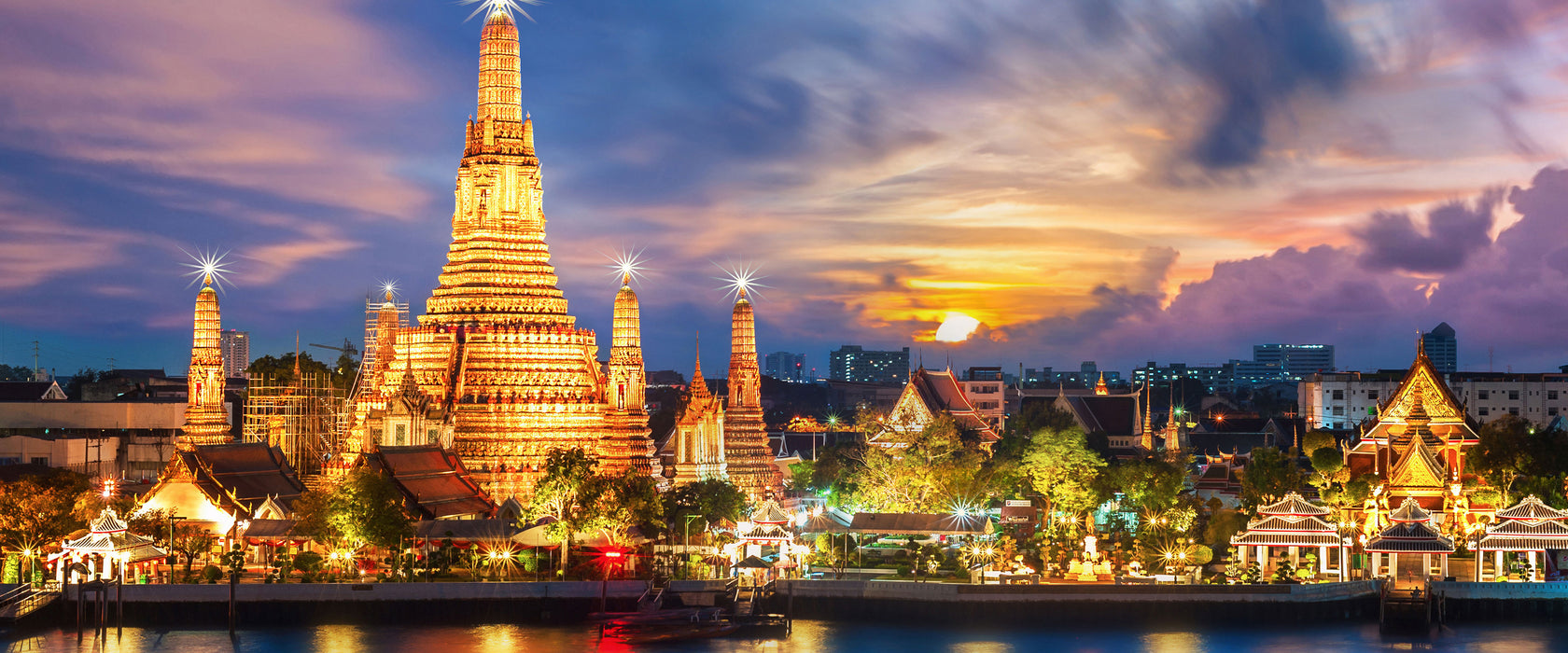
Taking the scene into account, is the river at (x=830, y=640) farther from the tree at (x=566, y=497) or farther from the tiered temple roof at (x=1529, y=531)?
the tree at (x=566, y=497)

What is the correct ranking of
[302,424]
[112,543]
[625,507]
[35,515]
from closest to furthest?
[112,543]
[35,515]
[625,507]
[302,424]

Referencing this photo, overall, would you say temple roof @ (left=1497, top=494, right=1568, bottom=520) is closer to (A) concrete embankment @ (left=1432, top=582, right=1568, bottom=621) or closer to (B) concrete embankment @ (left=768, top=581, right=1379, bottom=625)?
(A) concrete embankment @ (left=1432, top=582, right=1568, bottom=621)

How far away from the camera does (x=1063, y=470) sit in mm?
70438

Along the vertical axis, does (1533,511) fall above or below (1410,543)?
above

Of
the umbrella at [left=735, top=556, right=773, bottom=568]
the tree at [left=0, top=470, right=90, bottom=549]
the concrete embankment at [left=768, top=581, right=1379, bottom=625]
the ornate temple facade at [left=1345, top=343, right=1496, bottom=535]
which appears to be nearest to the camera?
the concrete embankment at [left=768, top=581, right=1379, bottom=625]

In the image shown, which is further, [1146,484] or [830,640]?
[1146,484]

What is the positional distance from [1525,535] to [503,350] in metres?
36.1

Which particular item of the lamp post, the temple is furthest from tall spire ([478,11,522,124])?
the temple

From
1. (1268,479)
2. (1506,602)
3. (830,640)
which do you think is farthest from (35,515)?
(1506,602)

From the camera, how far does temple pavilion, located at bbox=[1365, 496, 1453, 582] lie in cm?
5781

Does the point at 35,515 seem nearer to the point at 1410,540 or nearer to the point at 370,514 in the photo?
the point at 370,514

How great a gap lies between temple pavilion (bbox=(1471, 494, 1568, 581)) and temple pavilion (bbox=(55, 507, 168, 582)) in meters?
41.9

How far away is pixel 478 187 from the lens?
70.8 metres

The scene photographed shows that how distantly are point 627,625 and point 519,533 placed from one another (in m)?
6.22
